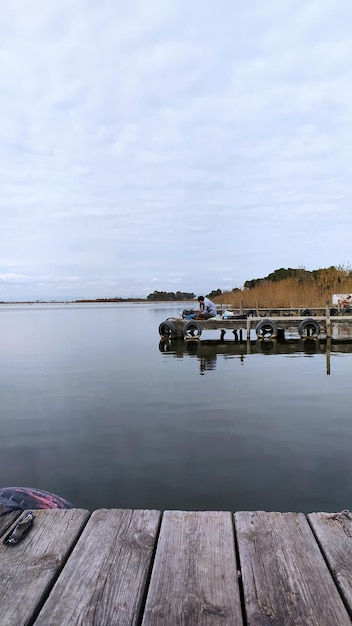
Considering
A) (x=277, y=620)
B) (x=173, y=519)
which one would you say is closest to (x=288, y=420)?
(x=173, y=519)

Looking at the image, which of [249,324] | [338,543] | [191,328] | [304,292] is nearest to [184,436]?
[338,543]

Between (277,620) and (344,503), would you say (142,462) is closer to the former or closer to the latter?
(344,503)

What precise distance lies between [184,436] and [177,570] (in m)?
4.78

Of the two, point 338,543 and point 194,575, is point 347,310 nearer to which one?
point 338,543

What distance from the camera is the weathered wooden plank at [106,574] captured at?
160 cm

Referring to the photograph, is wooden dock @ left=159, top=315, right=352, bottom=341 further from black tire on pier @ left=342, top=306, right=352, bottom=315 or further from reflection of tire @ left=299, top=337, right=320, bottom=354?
black tire on pier @ left=342, top=306, right=352, bottom=315

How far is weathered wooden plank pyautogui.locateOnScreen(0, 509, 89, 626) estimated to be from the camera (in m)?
1.64

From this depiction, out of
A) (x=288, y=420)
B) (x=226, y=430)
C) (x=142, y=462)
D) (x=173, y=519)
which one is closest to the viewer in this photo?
(x=173, y=519)

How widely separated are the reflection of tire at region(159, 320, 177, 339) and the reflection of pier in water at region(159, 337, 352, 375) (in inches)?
11.3

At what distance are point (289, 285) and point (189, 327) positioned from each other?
67.3ft

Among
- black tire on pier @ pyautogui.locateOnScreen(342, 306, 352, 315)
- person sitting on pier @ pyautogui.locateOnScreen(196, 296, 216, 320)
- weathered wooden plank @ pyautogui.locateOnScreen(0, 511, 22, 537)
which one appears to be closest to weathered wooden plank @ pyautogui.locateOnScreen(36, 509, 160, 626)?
weathered wooden plank @ pyautogui.locateOnScreen(0, 511, 22, 537)

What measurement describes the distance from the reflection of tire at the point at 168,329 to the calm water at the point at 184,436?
301 inches

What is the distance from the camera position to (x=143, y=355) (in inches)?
661

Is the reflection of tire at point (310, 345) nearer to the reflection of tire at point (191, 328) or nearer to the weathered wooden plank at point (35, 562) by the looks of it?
the reflection of tire at point (191, 328)
